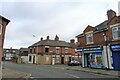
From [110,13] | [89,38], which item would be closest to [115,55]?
[89,38]

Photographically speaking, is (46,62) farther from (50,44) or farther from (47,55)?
(50,44)

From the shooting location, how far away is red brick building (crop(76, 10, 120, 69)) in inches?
931

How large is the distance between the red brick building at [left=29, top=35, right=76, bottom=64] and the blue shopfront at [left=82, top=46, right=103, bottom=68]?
2104 cm

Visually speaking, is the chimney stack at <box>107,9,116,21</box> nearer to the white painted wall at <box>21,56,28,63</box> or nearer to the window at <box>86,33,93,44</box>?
the window at <box>86,33,93,44</box>

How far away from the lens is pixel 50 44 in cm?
5116

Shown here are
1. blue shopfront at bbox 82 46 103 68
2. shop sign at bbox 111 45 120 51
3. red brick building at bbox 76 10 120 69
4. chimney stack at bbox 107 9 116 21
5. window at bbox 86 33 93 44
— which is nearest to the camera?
shop sign at bbox 111 45 120 51

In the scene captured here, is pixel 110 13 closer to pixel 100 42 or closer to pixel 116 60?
pixel 100 42

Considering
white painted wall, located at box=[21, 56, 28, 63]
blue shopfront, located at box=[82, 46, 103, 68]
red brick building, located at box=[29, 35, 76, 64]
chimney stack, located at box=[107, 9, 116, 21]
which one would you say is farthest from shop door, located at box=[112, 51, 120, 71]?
white painted wall, located at box=[21, 56, 28, 63]

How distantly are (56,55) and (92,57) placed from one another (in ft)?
78.2

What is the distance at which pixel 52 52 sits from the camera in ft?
166

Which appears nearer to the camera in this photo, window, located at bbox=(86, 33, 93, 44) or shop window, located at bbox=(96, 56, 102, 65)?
shop window, located at bbox=(96, 56, 102, 65)

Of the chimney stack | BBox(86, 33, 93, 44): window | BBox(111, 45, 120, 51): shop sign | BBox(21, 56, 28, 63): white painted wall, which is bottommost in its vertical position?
BBox(21, 56, 28, 63): white painted wall

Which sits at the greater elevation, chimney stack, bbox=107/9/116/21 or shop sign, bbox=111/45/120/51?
chimney stack, bbox=107/9/116/21

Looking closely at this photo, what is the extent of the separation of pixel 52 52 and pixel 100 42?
2631 centimetres
